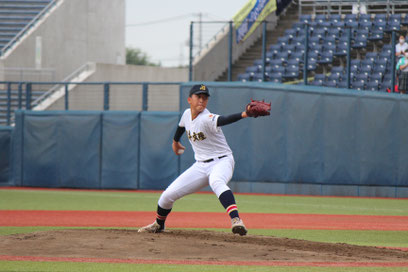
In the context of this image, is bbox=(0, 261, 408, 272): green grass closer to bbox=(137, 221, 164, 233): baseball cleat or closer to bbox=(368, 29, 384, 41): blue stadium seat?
bbox=(137, 221, 164, 233): baseball cleat

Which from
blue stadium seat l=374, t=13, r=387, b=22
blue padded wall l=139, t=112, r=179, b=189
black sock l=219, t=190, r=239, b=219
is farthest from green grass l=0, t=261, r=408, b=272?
blue stadium seat l=374, t=13, r=387, b=22

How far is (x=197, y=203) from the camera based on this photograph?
1498 cm

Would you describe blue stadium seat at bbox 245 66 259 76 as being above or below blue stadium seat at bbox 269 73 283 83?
above

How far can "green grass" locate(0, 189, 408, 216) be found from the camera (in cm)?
1335

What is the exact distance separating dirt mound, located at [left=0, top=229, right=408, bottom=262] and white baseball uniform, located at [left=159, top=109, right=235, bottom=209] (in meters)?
0.60

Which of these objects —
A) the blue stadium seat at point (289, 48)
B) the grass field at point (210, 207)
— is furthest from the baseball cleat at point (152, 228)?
the blue stadium seat at point (289, 48)

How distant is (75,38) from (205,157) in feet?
71.4

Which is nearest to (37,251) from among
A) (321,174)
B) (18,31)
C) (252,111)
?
(252,111)

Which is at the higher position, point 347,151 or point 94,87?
point 94,87

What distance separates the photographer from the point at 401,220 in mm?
11445

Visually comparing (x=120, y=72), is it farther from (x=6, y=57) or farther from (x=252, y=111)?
(x=252, y=111)

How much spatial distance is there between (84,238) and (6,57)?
763 inches

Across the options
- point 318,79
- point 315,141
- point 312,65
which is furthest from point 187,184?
point 312,65

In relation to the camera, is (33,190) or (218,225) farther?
(33,190)
